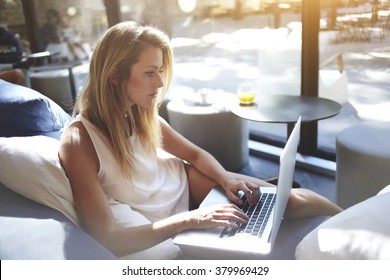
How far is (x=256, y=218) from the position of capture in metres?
1.13

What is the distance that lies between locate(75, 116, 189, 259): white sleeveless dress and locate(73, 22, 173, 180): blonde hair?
0.11 feet

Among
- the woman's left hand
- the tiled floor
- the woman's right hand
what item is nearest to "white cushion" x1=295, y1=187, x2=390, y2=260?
the woman's right hand

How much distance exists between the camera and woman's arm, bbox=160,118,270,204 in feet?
4.22

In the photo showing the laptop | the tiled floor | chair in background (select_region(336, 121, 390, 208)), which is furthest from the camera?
the tiled floor

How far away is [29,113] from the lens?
51.3 inches

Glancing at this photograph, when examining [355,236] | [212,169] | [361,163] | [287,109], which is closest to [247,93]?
[287,109]

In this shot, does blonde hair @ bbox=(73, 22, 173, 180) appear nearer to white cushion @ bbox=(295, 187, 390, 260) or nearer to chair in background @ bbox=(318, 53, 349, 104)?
white cushion @ bbox=(295, 187, 390, 260)

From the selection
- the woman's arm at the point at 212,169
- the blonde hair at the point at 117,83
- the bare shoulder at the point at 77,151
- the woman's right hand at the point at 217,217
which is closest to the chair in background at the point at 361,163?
the woman's arm at the point at 212,169

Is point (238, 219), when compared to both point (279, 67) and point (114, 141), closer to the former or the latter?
point (114, 141)

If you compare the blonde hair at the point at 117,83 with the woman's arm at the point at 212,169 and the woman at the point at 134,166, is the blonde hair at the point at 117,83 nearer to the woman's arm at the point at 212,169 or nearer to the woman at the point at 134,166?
the woman at the point at 134,166

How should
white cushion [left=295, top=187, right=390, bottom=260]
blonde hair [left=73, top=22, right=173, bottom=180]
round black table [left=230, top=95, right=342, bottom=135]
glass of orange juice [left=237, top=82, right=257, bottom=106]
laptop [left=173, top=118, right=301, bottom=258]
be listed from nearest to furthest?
white cushion [left=295, top=187, right=390, bottom=260]
laptop [left=173, top=118, right=301, bottom=258]
blonde hair [left=73, top=22, right=173, bottom=180]
round black table [left=230, top=95, right=342, bottom=135]
glass of orange juice [left=237, top=82, right=257, bottom=106]

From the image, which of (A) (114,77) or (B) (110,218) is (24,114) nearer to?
(A) (114,77)

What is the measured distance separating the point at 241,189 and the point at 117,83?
508mm
